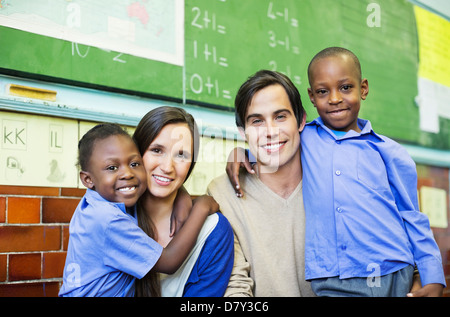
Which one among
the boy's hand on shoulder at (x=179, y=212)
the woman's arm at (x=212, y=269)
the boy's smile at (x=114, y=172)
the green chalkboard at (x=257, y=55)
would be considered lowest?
the woman's arm at (x=212, y=269)

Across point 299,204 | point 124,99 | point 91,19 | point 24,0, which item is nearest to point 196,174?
point 124,99

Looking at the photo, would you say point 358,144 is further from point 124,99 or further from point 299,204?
point 124,99

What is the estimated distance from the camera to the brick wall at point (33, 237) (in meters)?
1.55

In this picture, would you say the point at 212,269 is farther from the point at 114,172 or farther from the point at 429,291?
the point at 429,291

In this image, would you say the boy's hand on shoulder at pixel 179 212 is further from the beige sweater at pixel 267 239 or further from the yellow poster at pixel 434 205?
the yellow poster at pixel 434 205

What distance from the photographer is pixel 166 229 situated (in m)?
1.56

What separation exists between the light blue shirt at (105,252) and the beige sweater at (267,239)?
1.21ft

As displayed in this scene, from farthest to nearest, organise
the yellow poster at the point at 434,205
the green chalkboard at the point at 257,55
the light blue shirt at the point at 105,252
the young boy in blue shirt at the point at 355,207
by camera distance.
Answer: the yellow poster at the point at 434,205 < the green chalkboard at the point at 257,55 < the young boy in blue shirt at the point at 355,207 < the light blue shirt at the point at 105,252

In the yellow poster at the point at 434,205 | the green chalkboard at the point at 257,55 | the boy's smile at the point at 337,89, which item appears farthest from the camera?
the yellow poster at the point at 434,205

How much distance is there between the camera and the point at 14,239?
1.57m

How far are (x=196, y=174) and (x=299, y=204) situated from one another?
71 centimetres

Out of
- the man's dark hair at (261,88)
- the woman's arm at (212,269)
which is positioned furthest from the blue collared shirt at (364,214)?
the woman's arm at (212,269)

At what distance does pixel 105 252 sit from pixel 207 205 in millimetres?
367

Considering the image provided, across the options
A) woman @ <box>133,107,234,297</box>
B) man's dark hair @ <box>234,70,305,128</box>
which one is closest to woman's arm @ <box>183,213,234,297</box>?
woman @ <box>133,107,234,297</box>
